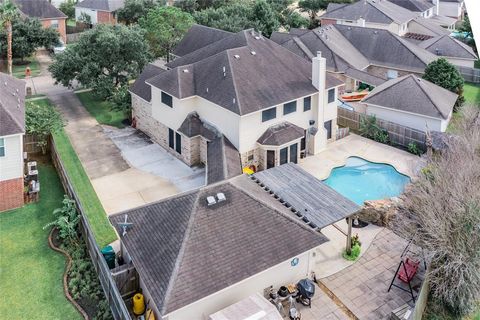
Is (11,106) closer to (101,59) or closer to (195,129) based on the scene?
(195,129)

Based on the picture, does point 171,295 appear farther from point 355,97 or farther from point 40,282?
point 355,97

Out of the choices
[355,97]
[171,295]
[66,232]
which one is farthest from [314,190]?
[355,97]

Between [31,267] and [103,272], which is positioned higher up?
[103,272]

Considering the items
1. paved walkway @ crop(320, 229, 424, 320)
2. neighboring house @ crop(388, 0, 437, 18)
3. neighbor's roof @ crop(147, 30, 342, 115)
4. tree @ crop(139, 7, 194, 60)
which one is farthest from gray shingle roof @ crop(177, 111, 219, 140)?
neighboring house @ crop(388, 0, 437, 18)

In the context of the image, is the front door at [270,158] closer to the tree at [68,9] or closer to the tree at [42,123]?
the tree at [42,123]

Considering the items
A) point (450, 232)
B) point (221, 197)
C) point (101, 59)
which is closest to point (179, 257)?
point (221, 197)

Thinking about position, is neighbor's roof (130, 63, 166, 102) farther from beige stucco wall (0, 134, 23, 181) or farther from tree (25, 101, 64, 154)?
beige stucco wall (0, 134, 23, 181)

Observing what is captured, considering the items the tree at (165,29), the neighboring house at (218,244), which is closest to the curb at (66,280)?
the neighboring house at (218,244)
